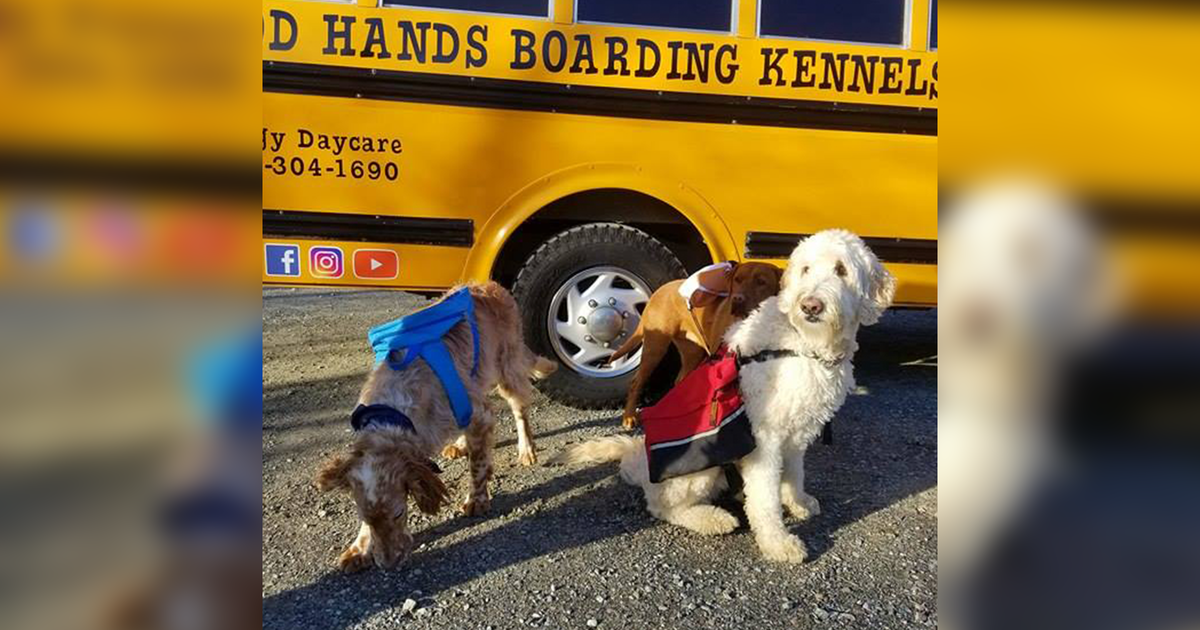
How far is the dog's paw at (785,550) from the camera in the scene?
3.06 metres

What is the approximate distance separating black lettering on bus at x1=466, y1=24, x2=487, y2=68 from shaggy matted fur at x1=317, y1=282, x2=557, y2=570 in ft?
4.50

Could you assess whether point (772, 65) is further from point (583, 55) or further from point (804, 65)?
point (583, 55)

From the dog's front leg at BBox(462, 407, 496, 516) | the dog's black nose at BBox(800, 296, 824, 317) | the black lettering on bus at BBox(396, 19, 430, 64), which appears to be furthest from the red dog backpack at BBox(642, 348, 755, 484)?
the black lettering on bus at BBox(396, 19, 430, 64)

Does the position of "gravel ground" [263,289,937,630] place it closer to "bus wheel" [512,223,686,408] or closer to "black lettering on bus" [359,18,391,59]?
"bus wheel" [512,223,686,408]

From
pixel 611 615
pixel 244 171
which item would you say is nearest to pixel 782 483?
pixel 611 615

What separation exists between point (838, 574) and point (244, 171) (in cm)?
287

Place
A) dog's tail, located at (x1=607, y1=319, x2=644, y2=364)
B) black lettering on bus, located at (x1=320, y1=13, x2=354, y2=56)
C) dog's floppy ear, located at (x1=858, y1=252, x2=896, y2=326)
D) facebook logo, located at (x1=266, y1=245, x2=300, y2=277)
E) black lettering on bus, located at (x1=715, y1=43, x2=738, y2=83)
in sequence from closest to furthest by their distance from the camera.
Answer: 1. dog's floppy ear, located at (x1=858, y1=252, x2=896, y2=326)
2. black lettering on bus, located at (x1=320, y1=13, x2=354, y2=56)
3. facebook logo, located at (x1=266, y1=245, x2=300, y2=277)
4. black lettering on bus, located at (x1=715, y1=43, x2=738, y2=83)
5. dog's tail, located at (x1=607, y1=319, x2=644, y2=364)

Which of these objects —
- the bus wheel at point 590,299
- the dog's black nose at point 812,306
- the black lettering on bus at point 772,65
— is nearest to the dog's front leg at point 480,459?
the bus wheel at point 590,299

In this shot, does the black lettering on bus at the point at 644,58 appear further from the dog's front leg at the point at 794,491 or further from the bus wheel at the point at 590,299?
the dog's front leg at the point at 794,491

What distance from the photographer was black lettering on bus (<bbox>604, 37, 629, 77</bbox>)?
437 centimetres

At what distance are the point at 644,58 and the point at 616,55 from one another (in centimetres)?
17

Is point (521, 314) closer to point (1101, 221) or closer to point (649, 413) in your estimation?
point (649, 413)

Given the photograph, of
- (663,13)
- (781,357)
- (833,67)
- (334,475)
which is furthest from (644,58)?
(334,475)

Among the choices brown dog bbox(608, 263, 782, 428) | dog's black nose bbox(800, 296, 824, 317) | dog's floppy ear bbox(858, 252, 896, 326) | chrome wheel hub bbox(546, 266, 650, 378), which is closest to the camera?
dog's black nose bbox(800, 296, 824, 317)
